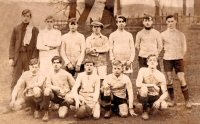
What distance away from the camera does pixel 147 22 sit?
9.20 ft

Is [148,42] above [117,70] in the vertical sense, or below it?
above

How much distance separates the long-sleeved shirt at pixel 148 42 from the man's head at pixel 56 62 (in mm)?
545

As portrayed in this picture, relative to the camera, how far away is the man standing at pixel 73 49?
2.79 metres

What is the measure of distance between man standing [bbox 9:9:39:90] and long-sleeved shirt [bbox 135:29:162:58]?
0.73 m

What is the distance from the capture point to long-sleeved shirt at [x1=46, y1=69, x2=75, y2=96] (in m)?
2.77

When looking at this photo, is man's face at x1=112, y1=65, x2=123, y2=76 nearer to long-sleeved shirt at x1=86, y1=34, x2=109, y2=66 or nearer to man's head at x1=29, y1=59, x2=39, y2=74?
long-sleeved shirt at x1=86, y1=34, x2=109, y2=66

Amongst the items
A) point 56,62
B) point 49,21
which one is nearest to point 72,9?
point 49,21

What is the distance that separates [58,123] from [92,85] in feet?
1.14

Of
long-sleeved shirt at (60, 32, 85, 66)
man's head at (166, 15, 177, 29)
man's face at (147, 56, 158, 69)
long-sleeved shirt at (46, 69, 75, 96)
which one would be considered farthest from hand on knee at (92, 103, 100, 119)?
man's head at (166, 15, 177, 29)

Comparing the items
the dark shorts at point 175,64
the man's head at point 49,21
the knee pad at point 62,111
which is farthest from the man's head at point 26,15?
the dark shorts at point 175,64

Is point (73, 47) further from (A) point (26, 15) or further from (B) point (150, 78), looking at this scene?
(B) point (150, 78)

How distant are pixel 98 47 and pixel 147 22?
386mm

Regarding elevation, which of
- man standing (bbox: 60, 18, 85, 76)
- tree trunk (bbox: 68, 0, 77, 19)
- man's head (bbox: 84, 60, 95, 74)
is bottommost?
man's head (bbox: 84, 60, 95, 74)

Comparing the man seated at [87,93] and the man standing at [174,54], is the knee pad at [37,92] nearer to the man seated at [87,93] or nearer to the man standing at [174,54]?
the man seated at [87,93]
